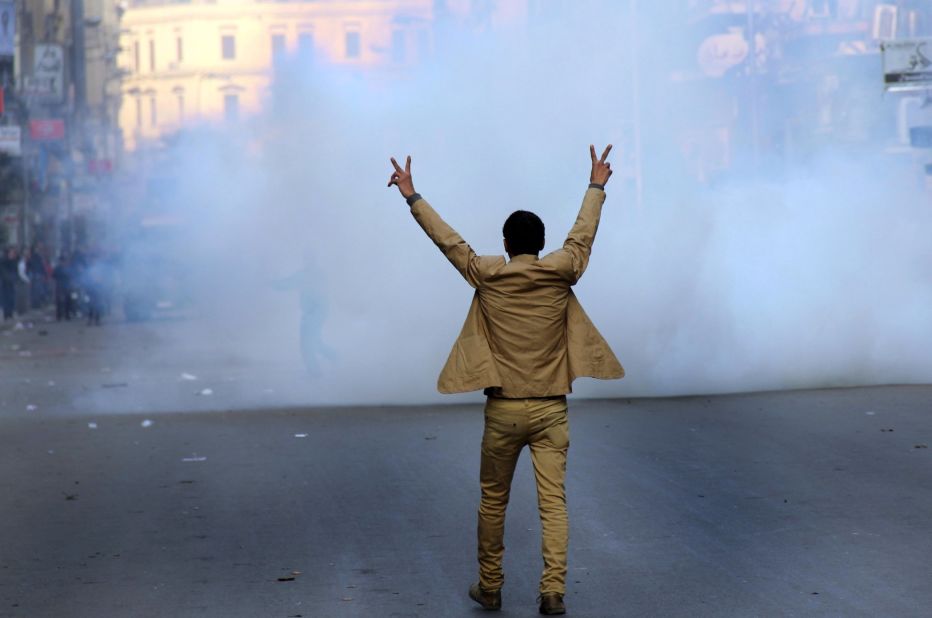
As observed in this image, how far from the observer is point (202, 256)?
23141mm

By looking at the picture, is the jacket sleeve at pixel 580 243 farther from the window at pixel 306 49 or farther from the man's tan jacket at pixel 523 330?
the window at pixel 306 49

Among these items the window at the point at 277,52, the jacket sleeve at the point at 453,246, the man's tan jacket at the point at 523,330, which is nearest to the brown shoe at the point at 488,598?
the man's tan jacket at the point at 523,330

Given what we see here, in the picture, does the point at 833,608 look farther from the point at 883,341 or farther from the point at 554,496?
the point at 883,341

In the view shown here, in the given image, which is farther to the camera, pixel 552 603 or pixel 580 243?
pixel 580 243

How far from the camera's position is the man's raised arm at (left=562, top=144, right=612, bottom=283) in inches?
230

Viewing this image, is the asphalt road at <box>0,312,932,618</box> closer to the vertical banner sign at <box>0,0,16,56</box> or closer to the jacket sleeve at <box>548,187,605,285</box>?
the jacket sleeve at <box>548,187,605,285</box>

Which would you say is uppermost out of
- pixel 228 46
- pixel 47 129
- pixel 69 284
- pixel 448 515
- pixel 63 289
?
pixel 228 46

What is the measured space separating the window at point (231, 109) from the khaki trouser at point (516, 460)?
1602 cm

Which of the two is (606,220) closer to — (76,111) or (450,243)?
(450,243)

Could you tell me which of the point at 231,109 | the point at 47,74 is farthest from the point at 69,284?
the point at 231,109

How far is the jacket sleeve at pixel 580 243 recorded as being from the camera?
5.81m

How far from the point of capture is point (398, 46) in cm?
1862

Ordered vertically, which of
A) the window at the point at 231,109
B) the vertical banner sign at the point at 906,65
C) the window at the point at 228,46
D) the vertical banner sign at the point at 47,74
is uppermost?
the vertical banner sign at the point at 47,74

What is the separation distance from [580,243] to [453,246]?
0.48 meters
